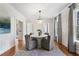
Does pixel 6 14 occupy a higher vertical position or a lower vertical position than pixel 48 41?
higher

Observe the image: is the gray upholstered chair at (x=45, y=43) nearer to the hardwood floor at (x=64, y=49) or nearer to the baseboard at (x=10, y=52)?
the hardwood floor at (x=64, y=49)

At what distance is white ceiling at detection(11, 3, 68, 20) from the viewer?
105 inches

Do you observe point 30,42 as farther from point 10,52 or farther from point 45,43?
point 10,52

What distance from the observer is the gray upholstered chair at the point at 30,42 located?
9.44 feet

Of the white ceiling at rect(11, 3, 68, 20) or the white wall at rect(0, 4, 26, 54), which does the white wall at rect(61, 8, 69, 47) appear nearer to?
the white ceiling at rect(11, 3, 68, 20)

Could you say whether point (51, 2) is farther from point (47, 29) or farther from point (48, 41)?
point (48, 41)

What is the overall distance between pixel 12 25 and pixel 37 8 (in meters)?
0.78

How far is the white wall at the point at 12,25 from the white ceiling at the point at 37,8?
0.13 metres

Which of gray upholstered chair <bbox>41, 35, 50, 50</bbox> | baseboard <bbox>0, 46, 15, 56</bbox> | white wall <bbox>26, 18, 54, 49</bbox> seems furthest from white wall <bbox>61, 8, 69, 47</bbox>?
baseboard <bbox>0, 46, 15, 56</bbox>

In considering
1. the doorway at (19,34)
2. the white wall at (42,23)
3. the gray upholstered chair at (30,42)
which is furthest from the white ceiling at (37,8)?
the gray upholstered chair at (30,42)

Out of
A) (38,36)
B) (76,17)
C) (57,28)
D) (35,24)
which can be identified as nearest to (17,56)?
(38,36)

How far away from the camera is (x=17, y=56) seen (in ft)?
8.80

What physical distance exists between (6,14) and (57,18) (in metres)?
1.31

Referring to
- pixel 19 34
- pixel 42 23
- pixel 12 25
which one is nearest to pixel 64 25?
pixel 42 23
